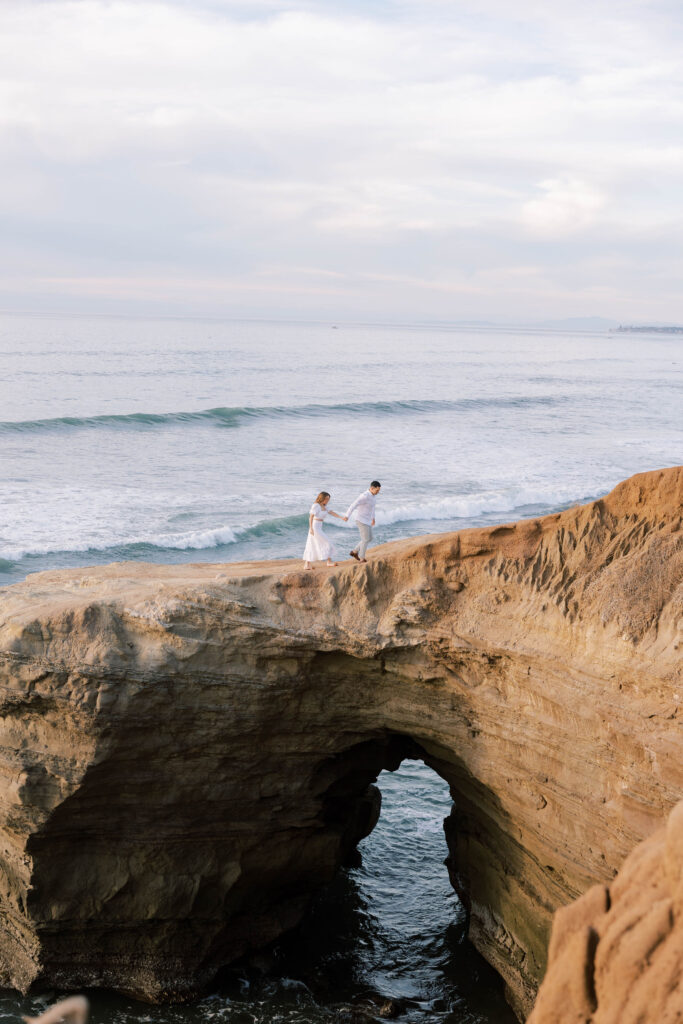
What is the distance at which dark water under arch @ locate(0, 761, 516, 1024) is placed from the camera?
1003 centimetres

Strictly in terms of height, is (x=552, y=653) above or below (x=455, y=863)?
above

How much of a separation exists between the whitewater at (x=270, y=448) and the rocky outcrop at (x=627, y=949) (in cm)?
1747

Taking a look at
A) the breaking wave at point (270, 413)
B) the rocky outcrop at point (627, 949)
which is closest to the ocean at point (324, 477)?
the breaking wave at point (270, 413)

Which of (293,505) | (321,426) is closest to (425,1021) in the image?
(293,505)

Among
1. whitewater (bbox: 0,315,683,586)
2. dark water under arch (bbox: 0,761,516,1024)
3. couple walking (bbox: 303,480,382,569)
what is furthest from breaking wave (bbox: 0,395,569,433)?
dark water under arch (bbox: 0,761,516,1024)

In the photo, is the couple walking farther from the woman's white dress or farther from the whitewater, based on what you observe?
the whitewater

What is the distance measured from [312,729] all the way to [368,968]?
3.12 meters

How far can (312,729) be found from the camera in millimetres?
10102

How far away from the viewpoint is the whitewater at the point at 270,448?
25.2m

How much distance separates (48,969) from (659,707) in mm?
7581

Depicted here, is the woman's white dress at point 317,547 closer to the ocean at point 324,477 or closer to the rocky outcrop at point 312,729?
the rocky outcrop at point 312,729

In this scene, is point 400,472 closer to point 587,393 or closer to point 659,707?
point 659,707

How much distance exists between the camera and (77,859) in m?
10.3

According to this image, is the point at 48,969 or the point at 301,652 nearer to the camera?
the point at 301,652
